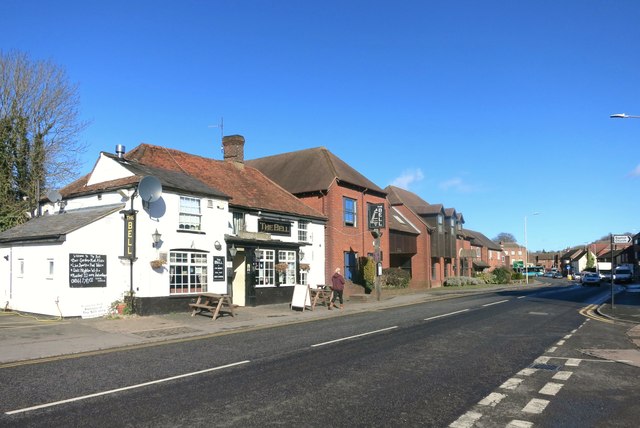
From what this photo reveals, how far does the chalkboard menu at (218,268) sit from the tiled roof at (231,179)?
2913 mm

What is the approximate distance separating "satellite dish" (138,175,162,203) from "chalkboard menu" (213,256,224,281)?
389 centimetres

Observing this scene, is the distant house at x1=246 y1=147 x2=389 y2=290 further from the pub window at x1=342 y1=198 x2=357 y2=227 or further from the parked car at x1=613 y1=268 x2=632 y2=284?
the parked car at x1=613 y1=268 x2=632 y2=284

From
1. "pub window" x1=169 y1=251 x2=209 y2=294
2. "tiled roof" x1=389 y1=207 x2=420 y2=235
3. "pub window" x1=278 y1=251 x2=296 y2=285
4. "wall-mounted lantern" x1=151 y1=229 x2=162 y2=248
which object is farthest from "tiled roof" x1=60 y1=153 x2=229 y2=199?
"tiled roof" x1=389 y1=207 x2=420 y2=235

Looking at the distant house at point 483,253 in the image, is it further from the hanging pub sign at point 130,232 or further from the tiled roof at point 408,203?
the hanging pub sign at point 130,232

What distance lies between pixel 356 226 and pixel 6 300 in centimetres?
1946

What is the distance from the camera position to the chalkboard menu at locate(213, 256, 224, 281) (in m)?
19.6

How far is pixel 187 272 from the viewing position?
18.7m

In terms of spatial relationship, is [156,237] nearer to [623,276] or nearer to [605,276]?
[623,276]

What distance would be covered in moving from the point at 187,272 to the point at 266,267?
4992 millimetres

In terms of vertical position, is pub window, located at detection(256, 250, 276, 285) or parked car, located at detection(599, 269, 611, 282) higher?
pub window, located at detection(256, 250, 276, 285)

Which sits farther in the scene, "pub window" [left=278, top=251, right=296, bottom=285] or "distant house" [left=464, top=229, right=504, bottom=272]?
"distant house" [left=464, top=229, right=504, bottom=272]

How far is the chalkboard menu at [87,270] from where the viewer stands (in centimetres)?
1560

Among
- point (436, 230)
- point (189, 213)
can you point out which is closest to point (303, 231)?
point (189, 213)

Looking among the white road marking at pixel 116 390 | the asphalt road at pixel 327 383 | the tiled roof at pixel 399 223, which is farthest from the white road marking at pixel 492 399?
the tiled roof at pixel 399 223
